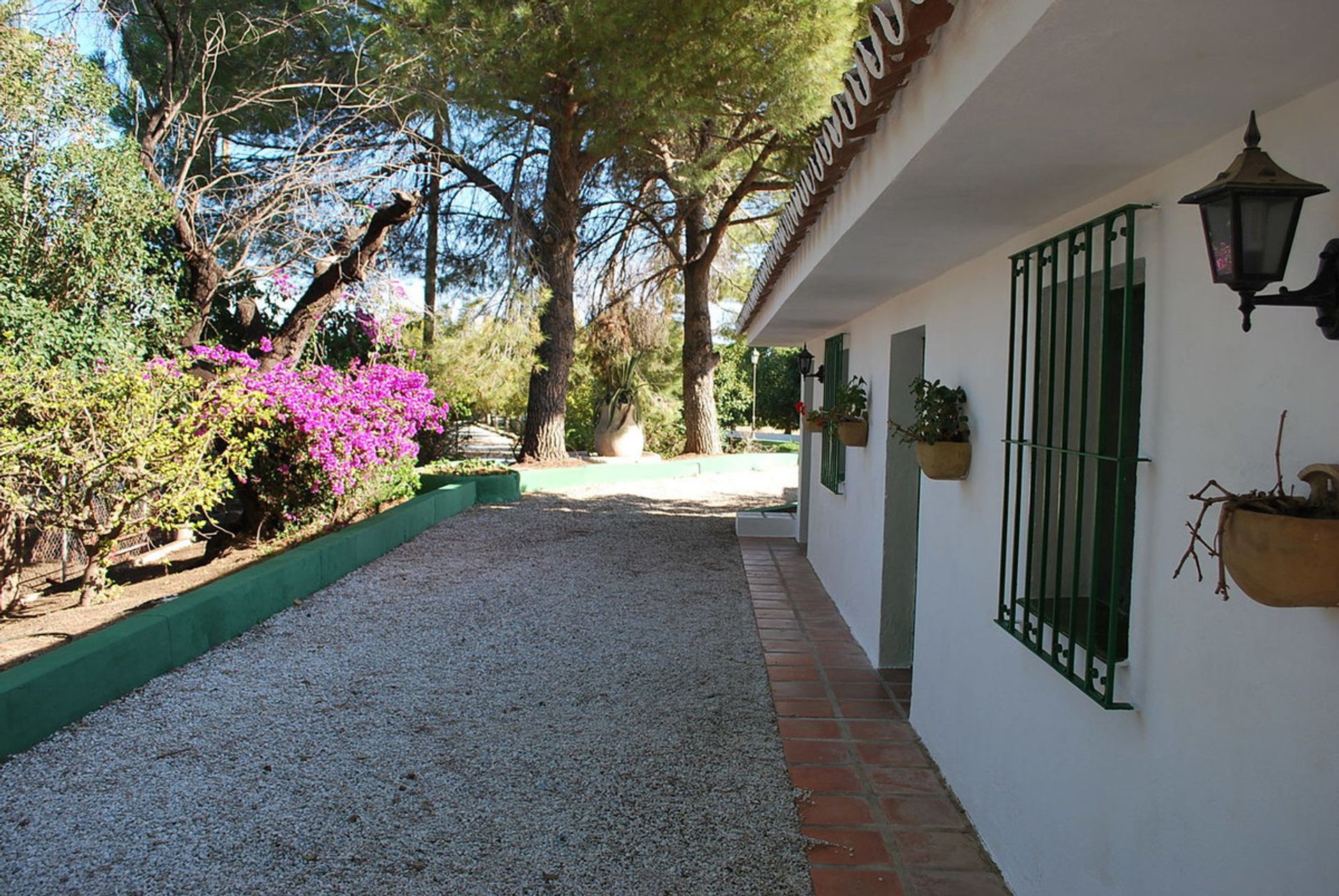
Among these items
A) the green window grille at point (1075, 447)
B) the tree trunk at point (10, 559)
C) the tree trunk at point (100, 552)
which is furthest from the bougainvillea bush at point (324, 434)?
the green window grille at point (1075, 447)

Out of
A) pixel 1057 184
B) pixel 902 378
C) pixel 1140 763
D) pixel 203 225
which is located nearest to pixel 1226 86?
pixel 1057 184

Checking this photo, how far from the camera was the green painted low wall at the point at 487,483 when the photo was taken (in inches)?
511

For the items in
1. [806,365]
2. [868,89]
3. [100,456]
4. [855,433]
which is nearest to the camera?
[868,89]

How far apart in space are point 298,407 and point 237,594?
2787 mm

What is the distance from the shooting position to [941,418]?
159 inches

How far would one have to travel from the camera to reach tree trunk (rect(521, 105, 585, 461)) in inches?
585

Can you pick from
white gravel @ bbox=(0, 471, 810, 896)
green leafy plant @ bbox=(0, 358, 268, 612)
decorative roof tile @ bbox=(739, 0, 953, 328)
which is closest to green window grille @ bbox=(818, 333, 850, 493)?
white gravel @ bbox=(0, 471, 810, 896)

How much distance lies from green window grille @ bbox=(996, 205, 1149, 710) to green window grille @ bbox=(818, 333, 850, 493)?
342 centimetres

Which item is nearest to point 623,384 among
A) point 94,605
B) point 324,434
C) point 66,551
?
point 324,434

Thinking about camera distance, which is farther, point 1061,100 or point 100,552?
point 100,552

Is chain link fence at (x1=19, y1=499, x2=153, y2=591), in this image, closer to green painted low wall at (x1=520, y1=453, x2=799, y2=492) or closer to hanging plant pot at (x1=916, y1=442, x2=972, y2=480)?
hanging plant pot at (x1=916, y1=442, x2=972, y2=480)

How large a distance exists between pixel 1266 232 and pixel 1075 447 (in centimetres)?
197

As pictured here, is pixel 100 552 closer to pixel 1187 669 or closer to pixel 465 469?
pixel 1187 669

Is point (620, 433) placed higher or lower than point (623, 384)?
lower
